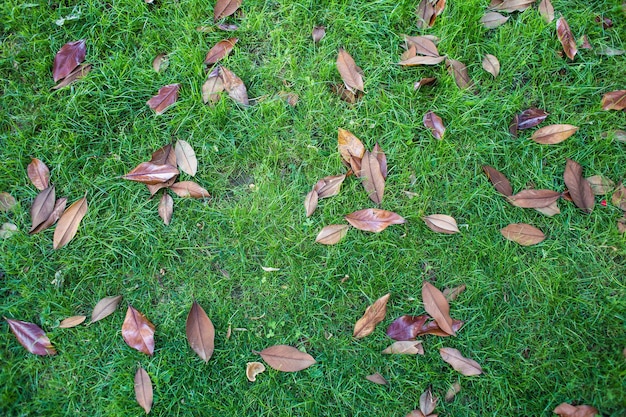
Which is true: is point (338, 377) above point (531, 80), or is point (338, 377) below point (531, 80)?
below

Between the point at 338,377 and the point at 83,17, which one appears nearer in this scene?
the point at 338,377

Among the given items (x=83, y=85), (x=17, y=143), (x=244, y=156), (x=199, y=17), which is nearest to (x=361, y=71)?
(x=244, y=156)

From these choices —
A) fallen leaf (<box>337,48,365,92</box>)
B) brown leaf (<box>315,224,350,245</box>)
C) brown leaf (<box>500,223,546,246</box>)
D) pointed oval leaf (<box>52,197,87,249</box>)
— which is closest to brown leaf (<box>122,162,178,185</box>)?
pointed oval leaf (<box>52,197,87,249</box>)

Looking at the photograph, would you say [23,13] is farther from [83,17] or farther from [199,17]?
[199,17]

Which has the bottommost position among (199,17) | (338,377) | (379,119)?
(338,377)

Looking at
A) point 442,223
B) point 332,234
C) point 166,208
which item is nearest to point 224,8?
point 166,208

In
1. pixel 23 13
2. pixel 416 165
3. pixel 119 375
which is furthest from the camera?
pixel 23 13

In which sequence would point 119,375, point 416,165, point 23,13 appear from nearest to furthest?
1. point 119,375
2. point 416,165
3. point 23,13
